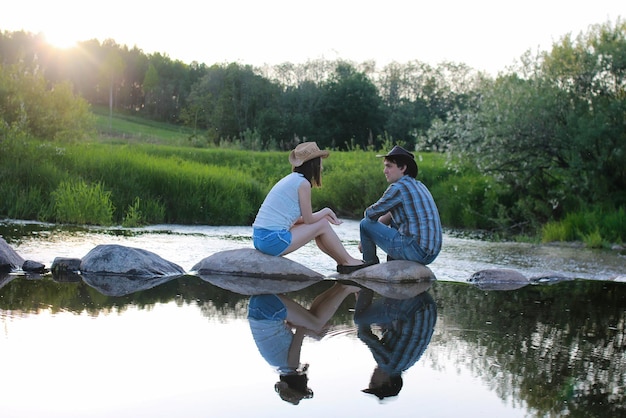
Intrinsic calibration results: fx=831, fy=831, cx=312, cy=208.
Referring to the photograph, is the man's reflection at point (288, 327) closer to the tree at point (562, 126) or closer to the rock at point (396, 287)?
the rock at point (396, 287)

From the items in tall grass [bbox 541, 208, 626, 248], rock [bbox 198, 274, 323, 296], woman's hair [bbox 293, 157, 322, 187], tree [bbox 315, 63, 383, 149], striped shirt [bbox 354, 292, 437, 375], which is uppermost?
tree [bbox 315, 63, 383, 149]

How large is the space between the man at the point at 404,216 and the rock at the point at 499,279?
0.77 meters

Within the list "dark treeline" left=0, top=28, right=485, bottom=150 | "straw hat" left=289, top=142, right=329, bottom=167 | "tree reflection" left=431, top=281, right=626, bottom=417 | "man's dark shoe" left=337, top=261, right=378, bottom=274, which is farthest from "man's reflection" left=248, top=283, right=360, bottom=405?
"dark treeline" left=0, top=28, right=485, bottom=150

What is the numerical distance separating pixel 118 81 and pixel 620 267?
87620 mm

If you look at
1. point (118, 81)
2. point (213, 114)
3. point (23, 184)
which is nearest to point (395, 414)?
point (23, 184)

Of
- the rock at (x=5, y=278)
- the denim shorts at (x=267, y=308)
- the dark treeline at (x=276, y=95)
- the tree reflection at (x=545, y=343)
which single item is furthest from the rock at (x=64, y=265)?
the dark treeline at (x=276, y=95)

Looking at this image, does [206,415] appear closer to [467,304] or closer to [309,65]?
[467,304]

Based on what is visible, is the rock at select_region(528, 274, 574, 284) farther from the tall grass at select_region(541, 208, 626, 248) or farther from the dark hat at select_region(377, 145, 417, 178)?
the tall grass at select_region(541, 208, 626, 248)

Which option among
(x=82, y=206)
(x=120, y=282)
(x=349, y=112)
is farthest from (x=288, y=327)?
(x=349, y=112)

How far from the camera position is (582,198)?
53.8 ft

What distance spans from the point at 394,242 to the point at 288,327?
3050 mm

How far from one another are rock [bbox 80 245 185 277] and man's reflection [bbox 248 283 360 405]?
1805mm

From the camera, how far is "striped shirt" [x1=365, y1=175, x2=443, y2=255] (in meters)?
9.07

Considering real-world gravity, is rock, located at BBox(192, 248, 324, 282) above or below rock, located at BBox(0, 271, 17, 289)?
above
